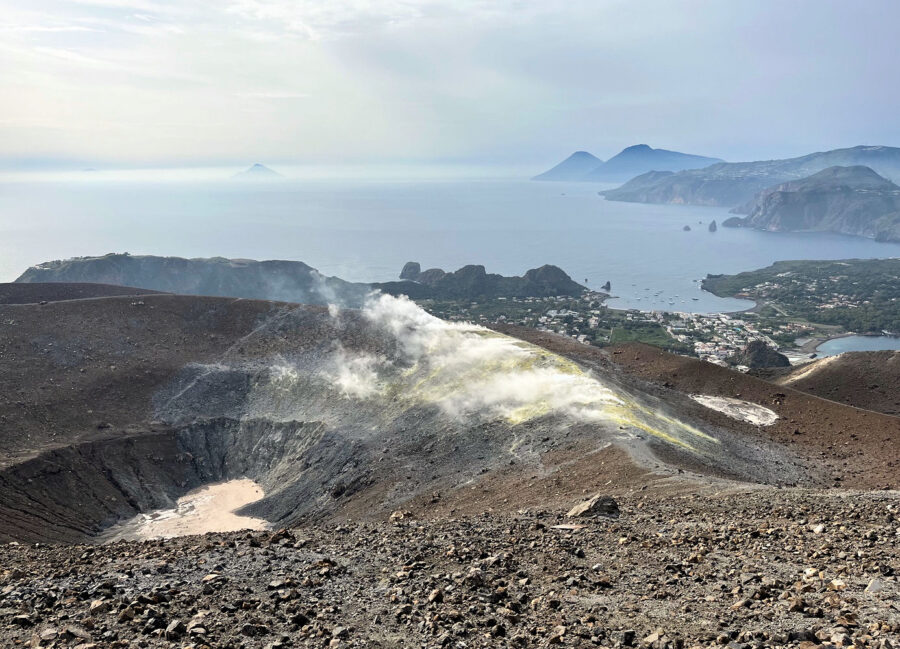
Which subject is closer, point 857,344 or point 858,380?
point 858,380

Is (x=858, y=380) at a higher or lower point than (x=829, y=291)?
lower

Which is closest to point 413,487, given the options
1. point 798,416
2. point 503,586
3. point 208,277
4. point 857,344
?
point 503,586

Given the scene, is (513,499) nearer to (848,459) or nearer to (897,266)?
(848,459)

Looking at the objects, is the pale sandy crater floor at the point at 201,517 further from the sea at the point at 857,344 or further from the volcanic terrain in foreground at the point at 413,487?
the sea at the point at 857,344

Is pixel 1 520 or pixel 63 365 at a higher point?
pixel 63 365

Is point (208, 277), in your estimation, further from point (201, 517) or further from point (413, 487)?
point (413, 487)

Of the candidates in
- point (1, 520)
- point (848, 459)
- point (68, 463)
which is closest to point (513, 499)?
point (848, 459)

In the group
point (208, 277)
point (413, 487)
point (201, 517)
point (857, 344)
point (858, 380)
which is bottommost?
point (857, 344)
